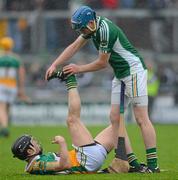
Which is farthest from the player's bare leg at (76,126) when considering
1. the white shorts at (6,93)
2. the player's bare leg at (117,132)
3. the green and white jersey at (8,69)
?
the white shorts at (6,93)

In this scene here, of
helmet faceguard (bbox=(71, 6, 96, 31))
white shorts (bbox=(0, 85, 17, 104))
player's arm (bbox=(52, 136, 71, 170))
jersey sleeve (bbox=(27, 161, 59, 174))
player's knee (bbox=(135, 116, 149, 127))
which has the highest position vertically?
helmet faceguard (bbox=(71, 6, 96, 31))

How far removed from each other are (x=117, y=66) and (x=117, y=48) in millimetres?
249

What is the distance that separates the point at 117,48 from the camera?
1078 cm

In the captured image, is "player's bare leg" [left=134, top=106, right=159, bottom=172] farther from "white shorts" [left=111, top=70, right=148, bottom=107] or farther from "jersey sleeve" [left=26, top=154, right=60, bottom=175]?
"jersey sleeve" [left=26, top=154, right=60, bottom=175]

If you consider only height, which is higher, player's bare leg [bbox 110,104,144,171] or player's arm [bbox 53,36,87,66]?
player's arm [bbox 53,36,87,66]

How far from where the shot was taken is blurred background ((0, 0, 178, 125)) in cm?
2506

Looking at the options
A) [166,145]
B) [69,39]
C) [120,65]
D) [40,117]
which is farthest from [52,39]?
[120,65]

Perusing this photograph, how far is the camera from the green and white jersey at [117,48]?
10.5 metres

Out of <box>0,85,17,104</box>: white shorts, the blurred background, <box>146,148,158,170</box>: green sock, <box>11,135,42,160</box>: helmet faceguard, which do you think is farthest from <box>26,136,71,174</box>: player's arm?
the blurred background

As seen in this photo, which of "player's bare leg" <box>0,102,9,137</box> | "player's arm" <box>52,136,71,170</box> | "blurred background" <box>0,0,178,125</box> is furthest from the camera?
"blurred background" <box>0,0,178,125</box>

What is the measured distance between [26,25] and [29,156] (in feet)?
53.5

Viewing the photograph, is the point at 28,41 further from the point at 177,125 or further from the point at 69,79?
the point at 69,79

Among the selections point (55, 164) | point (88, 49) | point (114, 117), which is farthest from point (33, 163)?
point (88, 49)

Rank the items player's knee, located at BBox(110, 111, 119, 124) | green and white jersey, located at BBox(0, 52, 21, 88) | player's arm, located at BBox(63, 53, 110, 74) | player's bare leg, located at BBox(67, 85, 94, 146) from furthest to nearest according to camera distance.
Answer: green and white jersey, located at BBox(0, 52, 21, 88), player's knee, located at BBox(110, 111, 119, 124), player's arm, located at BBox(63, 53, 110, 74), player's bare leg, located at BBox(67, 85, 94, 146)
